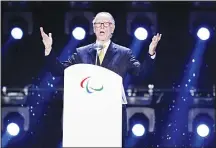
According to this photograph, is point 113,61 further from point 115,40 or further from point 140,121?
point 140,121

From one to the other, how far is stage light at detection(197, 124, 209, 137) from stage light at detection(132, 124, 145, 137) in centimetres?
41

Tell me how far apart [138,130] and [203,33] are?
2.82 ft

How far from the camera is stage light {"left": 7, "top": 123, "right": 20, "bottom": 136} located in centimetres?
360

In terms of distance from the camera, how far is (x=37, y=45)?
365cm

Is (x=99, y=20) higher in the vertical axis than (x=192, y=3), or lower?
lower

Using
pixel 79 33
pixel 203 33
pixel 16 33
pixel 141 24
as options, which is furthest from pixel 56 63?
pixel 203 33

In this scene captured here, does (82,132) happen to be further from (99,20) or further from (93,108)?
(99,20)

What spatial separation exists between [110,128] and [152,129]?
1.49 m

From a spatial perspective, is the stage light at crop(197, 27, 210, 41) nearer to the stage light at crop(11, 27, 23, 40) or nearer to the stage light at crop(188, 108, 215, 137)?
the stage light at crop(188, 108, 215, 137)

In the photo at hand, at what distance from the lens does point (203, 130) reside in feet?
11.9

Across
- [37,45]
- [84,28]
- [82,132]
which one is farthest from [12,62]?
[82,132]

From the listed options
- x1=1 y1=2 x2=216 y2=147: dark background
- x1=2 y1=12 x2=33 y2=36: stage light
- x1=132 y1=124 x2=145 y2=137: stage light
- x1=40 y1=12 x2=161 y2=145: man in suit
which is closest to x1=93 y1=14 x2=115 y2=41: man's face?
x1=40 y1=12 x2=161 y2=145: man in suit

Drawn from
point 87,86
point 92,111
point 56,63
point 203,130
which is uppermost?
point 56,63

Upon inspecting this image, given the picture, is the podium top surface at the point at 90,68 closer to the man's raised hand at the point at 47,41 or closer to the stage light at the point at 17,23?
the man's raised hand at the point at 47,41
